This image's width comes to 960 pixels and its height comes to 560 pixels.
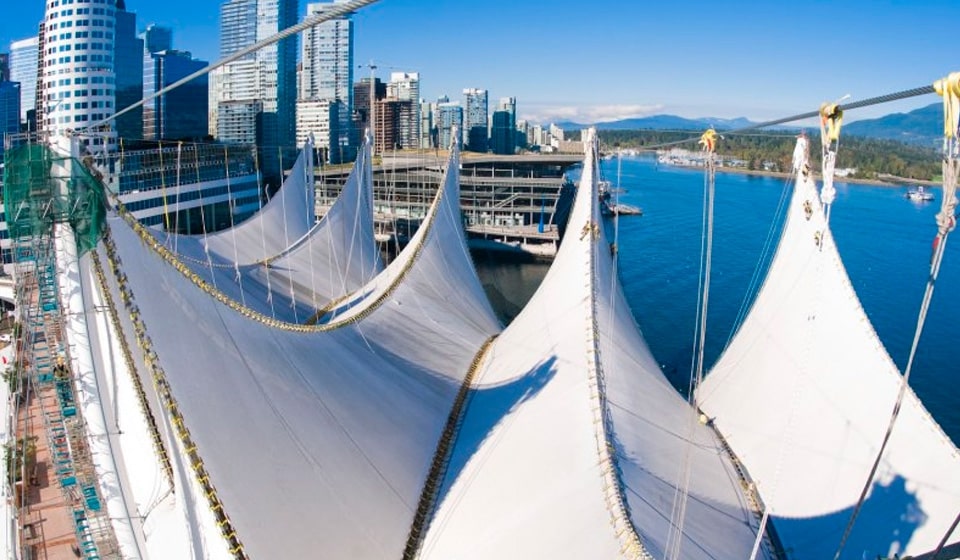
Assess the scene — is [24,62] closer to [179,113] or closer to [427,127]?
[179,113]

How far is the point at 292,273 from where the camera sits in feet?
65.5

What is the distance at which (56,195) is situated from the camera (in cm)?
675

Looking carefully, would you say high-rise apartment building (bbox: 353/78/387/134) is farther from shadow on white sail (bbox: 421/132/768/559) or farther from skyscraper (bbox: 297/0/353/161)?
shadow on white sail (bbox: 421/132/768/559)

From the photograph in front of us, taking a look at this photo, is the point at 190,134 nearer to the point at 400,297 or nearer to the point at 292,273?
the point at 292,273

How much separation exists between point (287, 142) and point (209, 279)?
208 feet

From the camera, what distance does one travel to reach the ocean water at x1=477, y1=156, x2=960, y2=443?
23828 mm

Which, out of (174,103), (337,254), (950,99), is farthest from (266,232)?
(174,103)

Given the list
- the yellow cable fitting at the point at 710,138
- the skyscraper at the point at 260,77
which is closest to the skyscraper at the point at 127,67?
the skyscraper at the point at 260,77

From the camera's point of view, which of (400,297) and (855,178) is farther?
(855,178)

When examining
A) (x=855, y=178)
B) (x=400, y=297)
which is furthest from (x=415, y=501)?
(x=855, y=178)

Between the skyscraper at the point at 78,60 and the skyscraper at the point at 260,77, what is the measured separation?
2279 centimetres

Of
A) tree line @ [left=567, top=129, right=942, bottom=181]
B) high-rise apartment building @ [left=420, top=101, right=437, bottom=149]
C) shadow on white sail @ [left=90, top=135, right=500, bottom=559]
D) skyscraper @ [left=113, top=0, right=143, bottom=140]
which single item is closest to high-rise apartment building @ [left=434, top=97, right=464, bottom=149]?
high-rise apartment building @ [left=420, top=101, right=437, bottom=149]

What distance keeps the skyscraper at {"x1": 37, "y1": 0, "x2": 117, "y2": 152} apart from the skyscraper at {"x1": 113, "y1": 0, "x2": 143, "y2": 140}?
8363mm

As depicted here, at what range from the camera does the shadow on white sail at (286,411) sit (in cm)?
689
